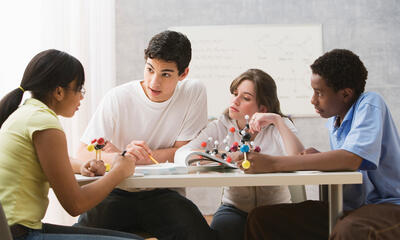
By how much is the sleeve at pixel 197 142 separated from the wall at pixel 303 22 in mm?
2298

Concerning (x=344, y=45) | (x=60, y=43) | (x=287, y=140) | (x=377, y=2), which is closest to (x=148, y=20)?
(x=60, y=43)

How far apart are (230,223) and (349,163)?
636 mm

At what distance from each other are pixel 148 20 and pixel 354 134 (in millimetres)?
3273

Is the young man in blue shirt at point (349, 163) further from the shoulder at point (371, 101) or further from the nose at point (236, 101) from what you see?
the nose at point (236, 101)

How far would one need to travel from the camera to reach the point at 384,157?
55.2 inches

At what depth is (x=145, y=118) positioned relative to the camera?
6.57 ft

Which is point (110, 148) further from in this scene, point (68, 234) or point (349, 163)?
point (349, 163)

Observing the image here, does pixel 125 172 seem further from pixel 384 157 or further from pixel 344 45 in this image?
pixel 344 45

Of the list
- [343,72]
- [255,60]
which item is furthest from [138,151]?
[255,60]

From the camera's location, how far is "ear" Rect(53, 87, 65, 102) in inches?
49.9

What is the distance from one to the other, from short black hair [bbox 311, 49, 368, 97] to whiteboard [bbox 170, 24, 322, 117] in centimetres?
257

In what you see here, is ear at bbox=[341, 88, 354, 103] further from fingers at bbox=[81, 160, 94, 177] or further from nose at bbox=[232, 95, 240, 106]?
fingers at bbox=[81, 160, 94, 177]

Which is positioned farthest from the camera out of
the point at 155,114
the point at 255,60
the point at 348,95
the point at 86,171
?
the point at 255,60

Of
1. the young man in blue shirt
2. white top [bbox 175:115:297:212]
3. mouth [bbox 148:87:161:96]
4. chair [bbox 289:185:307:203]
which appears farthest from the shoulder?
mouth [bbox 148:87:161:96]
